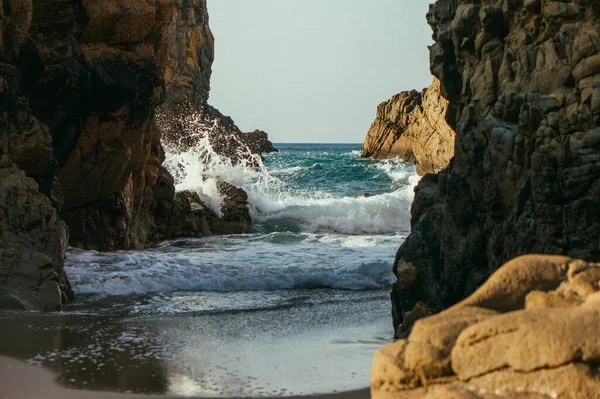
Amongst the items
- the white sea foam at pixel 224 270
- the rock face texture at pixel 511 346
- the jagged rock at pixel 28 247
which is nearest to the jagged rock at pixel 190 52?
the white sea foam at pixel 224 270

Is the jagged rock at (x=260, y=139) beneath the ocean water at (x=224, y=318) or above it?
above

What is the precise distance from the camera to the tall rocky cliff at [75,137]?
8.73 m

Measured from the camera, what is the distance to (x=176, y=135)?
33.0 meters

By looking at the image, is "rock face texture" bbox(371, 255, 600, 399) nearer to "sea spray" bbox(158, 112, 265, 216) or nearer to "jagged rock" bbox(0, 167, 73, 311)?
"jagged rock" bbox(0, 167, 73, 311)

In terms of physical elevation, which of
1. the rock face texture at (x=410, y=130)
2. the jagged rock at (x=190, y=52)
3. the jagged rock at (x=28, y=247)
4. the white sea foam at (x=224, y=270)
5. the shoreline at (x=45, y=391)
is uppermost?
the jagged rock at (x=190, y=52)

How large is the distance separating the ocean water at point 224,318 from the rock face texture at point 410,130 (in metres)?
24.5

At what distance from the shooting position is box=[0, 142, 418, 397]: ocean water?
5473mm

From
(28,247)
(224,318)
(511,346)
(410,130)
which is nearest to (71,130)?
(28,247)

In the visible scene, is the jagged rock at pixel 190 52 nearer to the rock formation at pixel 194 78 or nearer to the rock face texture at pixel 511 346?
the rock formation at pixel 194 78

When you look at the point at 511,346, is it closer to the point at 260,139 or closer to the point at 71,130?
the point at 71,130

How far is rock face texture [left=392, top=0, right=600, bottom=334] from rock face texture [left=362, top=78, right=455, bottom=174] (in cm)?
3318

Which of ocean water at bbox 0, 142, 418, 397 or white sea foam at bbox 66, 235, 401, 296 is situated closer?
ocean water at bbox 0, 142, 418, 397

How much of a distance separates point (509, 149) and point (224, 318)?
370cm

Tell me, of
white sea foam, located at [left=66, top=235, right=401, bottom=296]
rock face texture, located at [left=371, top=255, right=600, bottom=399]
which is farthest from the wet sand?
white sea foam, located at [left=66, top=235, right=401, bottom=296]
